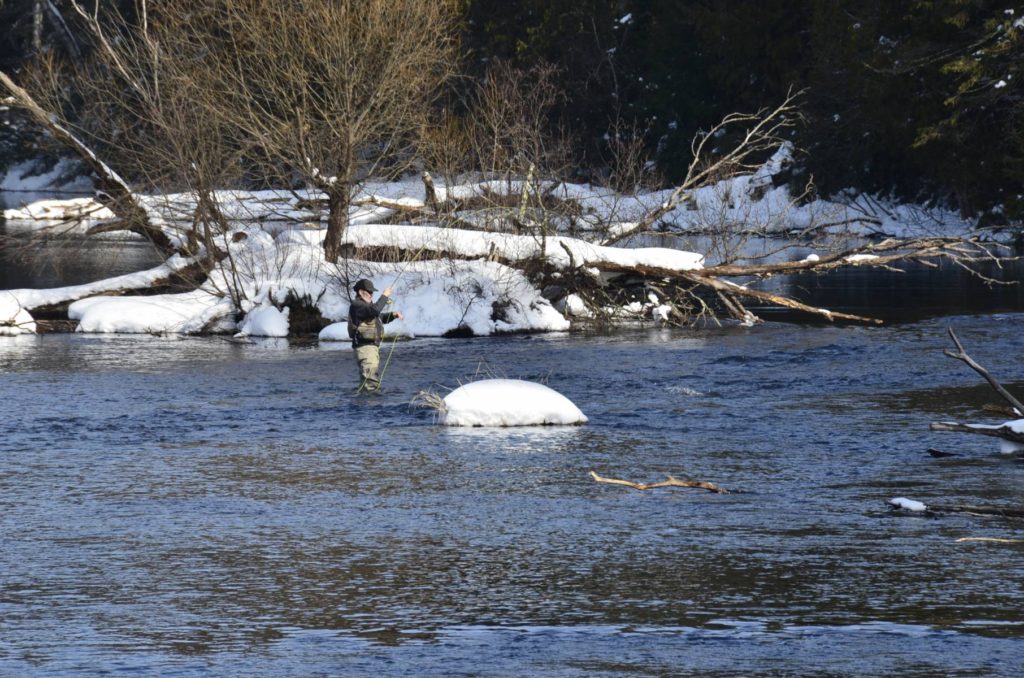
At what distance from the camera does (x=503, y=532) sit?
10.7 meters

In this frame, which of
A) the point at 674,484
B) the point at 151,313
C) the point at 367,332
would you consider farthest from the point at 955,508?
the point at 151,313

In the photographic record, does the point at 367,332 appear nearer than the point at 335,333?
Yes

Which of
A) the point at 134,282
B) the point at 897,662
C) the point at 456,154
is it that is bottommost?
the point at 897,662

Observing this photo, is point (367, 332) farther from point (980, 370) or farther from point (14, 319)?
point (14, 319)

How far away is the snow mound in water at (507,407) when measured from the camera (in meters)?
15.4

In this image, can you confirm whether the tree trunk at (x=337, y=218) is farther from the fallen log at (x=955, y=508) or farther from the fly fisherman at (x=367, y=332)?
the fallen log at (x=955, y=508)

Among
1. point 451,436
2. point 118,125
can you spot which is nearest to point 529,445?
point 451,436

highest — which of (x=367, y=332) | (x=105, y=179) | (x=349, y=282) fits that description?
(x=105, y=179)

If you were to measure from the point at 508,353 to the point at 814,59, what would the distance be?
37.0 m

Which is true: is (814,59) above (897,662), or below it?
above

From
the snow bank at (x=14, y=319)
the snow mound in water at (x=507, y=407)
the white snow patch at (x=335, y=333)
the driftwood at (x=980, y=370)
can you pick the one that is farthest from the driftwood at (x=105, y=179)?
the driftwood at (x=980, y=370)

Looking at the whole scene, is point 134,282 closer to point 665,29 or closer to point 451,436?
point 451,436

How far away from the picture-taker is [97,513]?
11.4 metres

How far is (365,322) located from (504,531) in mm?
7715
